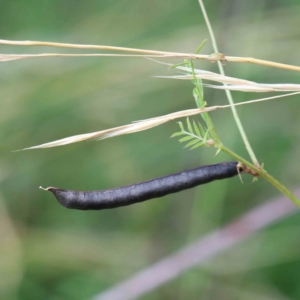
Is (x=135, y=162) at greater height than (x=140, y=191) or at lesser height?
greater

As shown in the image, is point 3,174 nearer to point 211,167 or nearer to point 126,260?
point 126,260

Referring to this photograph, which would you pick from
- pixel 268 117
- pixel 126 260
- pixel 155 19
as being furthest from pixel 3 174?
pixel 268 117

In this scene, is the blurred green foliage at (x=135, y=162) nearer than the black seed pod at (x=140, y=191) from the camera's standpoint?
No

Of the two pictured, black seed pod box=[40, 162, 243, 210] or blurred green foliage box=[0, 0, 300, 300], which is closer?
black seed pod box=[40, 162, 243, 210]

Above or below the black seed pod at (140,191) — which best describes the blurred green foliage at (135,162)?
above

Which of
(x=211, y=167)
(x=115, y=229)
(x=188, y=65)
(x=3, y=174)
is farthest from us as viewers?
(x=115, y=229)

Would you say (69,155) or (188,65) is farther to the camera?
(69,155)

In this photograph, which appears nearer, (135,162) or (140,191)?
(140,191)

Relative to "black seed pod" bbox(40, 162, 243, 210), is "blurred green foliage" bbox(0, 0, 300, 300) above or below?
above
